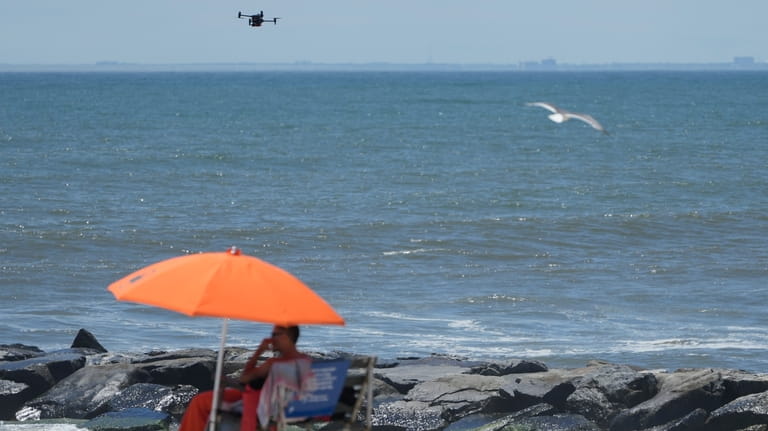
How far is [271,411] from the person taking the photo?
23.2 feet

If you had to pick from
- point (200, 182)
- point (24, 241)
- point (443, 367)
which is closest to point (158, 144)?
point (200, 182)

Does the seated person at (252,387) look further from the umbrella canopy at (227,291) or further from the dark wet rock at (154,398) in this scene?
the dark wet rock at (154,398)

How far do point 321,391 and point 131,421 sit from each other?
3832 millimetres

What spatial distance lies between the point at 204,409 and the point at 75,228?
62.1 ft

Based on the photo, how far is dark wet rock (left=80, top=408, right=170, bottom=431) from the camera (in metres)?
10.4

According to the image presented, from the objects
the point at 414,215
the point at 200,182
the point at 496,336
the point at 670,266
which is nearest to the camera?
the point at 496,336

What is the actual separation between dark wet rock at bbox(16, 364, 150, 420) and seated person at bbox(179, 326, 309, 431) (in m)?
3.90

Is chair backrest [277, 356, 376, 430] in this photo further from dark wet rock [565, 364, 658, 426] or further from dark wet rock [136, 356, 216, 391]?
dark wet rock [136, 356, 216, 391]

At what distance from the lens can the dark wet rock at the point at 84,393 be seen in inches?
435

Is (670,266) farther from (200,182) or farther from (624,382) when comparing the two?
(200,182)

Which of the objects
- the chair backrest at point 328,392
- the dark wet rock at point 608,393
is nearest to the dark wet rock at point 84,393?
the dark wet rock at point 608,393

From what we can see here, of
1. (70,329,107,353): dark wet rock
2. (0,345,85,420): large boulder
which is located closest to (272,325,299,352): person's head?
(0,345,85,420): large boulder

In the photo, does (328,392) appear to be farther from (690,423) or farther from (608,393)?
(608,393)

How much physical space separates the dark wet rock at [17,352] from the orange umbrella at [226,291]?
233 inches
